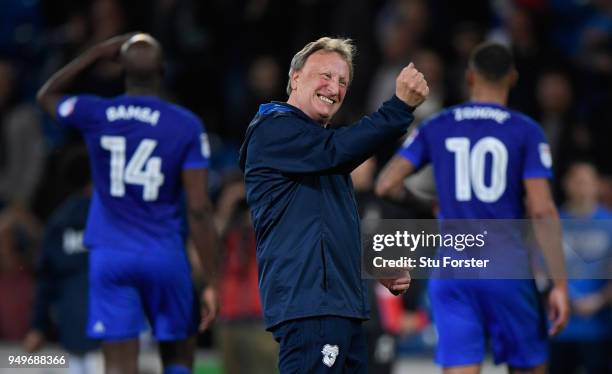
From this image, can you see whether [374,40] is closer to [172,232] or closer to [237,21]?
[237,21]

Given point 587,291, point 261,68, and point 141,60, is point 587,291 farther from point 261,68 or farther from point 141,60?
point 141,60

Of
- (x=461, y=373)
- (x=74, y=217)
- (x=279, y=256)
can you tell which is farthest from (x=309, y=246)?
(x=74, y=217)

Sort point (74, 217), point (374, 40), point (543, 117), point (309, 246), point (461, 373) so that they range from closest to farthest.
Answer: point (309, 246) < point (461, 373) < point (74, 217) < point (543, 117) < point (374, 40)

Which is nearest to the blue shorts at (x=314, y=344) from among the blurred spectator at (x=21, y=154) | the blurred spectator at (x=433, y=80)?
the blurred spectator at (x=433, y=80)

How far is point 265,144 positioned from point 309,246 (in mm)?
516

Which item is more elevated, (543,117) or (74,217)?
(543,117)

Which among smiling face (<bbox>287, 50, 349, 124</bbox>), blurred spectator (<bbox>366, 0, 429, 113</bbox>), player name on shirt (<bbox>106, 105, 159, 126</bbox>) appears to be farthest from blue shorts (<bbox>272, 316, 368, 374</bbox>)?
blurred spectator (<bbox>366, 0, 429, 113</bbox>)

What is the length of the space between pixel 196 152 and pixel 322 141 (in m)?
2.42

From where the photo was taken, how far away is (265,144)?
6074 mm

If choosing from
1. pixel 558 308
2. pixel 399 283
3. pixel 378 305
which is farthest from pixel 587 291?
pixel 399 283

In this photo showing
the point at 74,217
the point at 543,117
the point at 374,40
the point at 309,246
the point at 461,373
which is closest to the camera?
the point at 309,246

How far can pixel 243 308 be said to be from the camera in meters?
11.8

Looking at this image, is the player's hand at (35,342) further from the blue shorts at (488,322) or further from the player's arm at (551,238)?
the player's arm at (551,238)

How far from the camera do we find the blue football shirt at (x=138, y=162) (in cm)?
816
